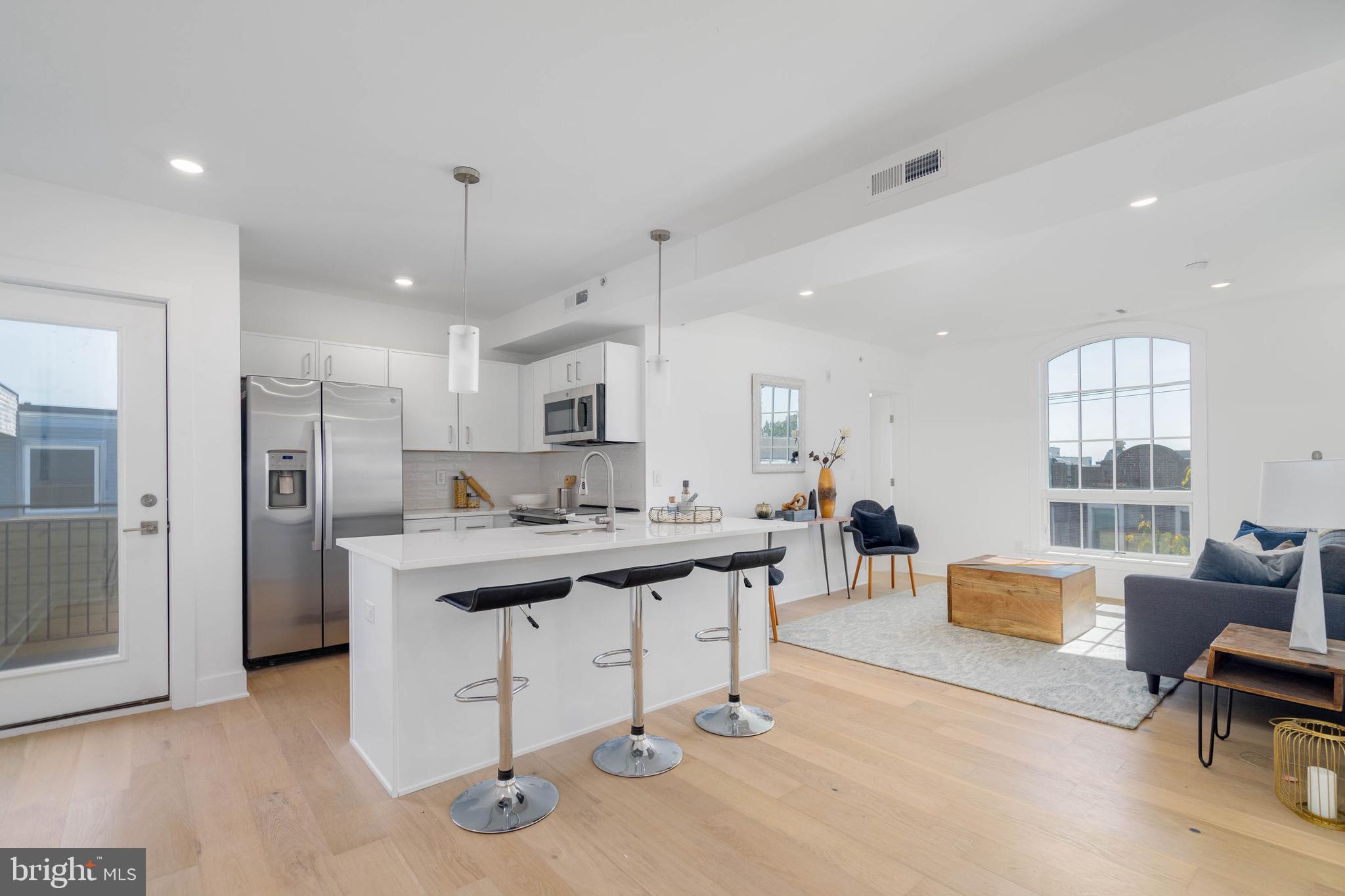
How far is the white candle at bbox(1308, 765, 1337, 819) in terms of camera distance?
2148 millimetres

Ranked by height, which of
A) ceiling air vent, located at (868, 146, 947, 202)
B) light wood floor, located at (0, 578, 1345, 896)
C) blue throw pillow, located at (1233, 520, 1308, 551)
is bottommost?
light wood floor, located at (0, 578, 1345, 896)

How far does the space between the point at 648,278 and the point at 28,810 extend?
3626 mm

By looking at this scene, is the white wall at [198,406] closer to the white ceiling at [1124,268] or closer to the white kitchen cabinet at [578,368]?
the white kitchen cabinet at [578,368]

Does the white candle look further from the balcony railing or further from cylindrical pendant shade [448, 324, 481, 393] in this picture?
the balcony railing

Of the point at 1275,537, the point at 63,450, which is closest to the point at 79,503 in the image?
the point at 63,450

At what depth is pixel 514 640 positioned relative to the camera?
270cm

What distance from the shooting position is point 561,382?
196 inches

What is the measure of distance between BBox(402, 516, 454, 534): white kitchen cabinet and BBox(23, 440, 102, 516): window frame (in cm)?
169

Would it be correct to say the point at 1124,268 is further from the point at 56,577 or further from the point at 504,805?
the point at 56,577

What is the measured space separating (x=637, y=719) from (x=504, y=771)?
601 millimetres

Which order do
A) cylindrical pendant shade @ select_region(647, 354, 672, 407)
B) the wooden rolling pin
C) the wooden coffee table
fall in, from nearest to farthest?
cylindrical pendant shade @ select_region(647, 354, 672, 407)
the wooden coffee table
the wooden rolling pin

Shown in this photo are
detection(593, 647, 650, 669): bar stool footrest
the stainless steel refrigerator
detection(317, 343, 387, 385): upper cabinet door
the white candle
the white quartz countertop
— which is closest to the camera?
the white candle

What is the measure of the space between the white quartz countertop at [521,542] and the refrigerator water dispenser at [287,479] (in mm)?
1313

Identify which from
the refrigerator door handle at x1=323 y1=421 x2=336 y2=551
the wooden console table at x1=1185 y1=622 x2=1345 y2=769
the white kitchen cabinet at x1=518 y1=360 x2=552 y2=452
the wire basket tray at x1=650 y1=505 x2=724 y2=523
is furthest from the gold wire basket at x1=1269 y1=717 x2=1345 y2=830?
the refrigerator door handle at x1=323 y1=421 x2=336 y2=551
